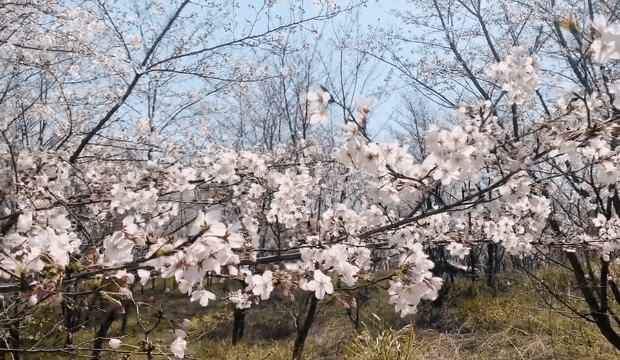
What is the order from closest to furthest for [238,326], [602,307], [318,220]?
[318,220] < [602,307] < [238,326]

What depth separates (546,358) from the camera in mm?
4617

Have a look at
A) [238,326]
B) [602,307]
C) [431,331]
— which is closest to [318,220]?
[602,307]

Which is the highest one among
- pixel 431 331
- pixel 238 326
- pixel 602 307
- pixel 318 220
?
pixel 318 220

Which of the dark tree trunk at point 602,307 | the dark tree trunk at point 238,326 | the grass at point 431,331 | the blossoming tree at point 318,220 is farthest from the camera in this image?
the dark tree trunk at point 238,326

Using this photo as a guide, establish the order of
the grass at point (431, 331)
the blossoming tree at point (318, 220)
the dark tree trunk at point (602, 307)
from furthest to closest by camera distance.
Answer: the grass at point (431, 331) < the dark tree trunk at point (602, 307) < the blossoming tree at point (318, 220)

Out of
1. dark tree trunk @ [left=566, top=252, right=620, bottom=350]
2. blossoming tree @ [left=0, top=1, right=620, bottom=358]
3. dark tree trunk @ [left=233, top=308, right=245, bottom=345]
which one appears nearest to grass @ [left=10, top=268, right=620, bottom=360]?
dark tree trunk @ [left=233, top=308, right=245, bottom=345]

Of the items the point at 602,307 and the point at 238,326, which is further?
the point at 238,326

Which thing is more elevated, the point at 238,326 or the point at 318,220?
the point at 318,220

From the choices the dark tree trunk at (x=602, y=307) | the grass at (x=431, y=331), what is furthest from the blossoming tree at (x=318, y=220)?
the grass at (x=431, y=331)

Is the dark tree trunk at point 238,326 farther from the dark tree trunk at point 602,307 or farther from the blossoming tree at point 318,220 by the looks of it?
the dark tree trunk at point 602,307

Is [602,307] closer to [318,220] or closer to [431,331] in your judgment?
[318,220]

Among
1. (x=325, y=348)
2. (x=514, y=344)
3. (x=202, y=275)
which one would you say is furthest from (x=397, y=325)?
(x=202, y=275)

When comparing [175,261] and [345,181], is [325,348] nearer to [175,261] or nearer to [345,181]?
[345,181]

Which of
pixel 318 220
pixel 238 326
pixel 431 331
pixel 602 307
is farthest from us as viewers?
pixel 238 326
